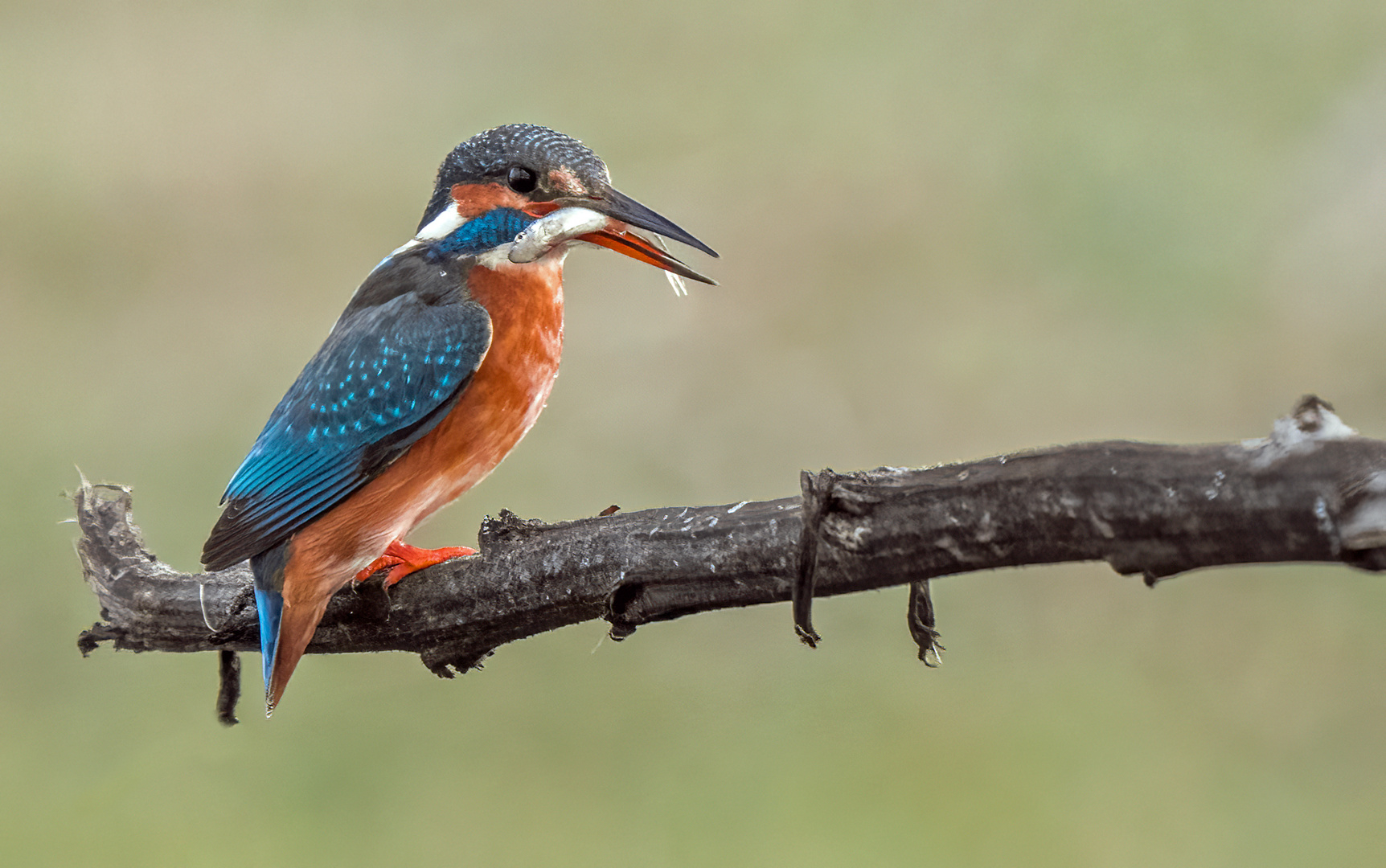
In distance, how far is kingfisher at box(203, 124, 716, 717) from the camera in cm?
135

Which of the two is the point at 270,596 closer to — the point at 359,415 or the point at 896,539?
the point at 359,415

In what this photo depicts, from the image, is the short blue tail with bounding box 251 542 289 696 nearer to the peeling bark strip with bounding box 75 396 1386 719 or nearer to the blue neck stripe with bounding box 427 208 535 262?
the peeling bark strip with bounding box 75 396 1386 719

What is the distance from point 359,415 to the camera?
4.56 feet

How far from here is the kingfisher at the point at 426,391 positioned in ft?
4.42

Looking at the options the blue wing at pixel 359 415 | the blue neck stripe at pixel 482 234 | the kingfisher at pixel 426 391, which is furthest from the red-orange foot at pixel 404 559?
the blue neck stripe at pixel 482 234

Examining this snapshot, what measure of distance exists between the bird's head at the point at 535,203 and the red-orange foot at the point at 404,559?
354 mm

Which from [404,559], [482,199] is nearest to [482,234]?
[482,199]

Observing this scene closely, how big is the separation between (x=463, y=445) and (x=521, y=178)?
31cm

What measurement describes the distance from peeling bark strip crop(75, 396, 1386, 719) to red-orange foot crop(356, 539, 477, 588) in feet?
0.05

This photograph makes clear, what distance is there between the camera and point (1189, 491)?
2.70 ft

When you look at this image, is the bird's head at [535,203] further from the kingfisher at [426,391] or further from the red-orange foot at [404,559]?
the red-orange foot at [404,559]

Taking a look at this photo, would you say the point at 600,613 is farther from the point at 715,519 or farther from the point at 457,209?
the point at 457,209

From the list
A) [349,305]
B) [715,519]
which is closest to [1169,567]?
[715,519]

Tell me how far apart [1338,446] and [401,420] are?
95 centimetres
